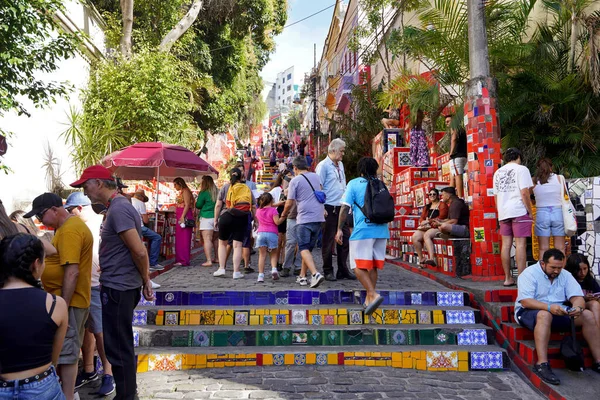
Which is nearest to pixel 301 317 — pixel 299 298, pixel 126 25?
pixel 299 298

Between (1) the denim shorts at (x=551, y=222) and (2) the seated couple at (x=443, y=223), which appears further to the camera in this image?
(2) the seated couple at (x=443, y=223)

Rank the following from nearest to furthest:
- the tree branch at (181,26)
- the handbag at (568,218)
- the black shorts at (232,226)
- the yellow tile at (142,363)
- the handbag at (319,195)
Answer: the yellow tile at (142,363)
the handbag at (568,218)
the handbag at (319,195)
the black shorts at (232,226)
the tree branch at (181,26)

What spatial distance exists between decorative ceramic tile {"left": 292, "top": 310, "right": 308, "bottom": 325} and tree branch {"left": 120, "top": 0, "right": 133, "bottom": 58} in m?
12.1

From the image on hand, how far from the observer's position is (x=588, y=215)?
7230 millimetres

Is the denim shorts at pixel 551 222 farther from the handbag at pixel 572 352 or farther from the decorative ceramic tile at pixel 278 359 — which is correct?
the decorative ceramic tile at pixel 278 359

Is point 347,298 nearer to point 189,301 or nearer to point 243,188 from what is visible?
point 189,301

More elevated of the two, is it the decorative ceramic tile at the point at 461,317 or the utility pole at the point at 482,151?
the utility pole at the point at 482,151

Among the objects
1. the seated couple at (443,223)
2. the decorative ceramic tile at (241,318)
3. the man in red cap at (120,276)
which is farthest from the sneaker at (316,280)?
the man in red cap at (120,276)

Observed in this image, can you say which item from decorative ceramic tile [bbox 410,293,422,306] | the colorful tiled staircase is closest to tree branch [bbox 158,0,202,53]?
the colorful tiled staircase

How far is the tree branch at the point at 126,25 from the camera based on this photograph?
1488 cm

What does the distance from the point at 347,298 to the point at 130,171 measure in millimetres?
6945

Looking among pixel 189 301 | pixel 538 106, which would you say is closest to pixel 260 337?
pixel 189 301

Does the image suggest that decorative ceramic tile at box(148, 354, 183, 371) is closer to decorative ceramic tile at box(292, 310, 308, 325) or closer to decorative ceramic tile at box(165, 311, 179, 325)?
decorative ceramic tile at box(165, 311, 179, 325)

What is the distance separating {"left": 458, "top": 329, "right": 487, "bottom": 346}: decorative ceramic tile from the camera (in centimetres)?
575
